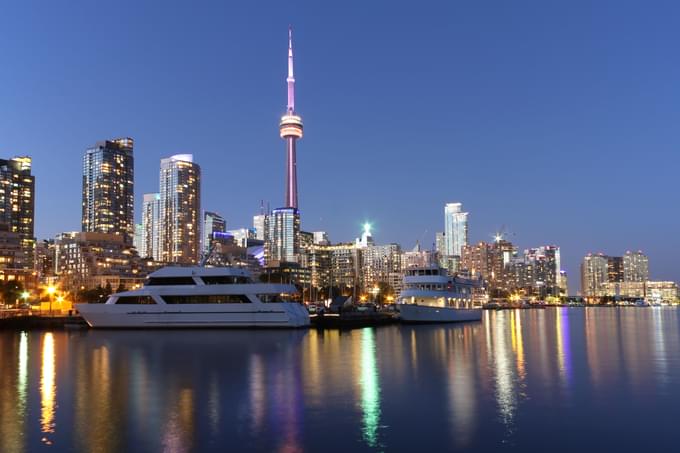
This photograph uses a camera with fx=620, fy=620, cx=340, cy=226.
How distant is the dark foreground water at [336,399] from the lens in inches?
737

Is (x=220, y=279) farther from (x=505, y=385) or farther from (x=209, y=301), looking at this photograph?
(x=505, y=385)

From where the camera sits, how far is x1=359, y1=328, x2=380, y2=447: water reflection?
768 inches

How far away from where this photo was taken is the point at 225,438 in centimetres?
1883

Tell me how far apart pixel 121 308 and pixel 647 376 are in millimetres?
53801

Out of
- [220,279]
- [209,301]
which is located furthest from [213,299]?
[220,279]

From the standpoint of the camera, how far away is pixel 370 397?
1011 inches

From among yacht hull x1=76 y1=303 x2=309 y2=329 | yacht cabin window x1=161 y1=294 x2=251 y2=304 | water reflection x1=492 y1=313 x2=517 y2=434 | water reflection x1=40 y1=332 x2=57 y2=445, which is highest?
yacht cabin window x1=161 y1=294 x2=251 y2=304

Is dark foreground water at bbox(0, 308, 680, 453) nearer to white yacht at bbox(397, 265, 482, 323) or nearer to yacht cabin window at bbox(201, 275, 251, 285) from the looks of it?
yacht cabin window at bbox(201, 275, 251, 285)

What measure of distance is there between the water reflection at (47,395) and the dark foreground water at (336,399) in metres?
0.11

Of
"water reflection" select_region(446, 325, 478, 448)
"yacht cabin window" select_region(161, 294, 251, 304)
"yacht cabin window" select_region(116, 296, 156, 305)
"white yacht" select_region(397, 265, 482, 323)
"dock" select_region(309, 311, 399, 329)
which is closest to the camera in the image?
"water reflection" select_region(446, 325, 478, 448)

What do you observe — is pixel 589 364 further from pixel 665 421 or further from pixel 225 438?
pixel 225 438

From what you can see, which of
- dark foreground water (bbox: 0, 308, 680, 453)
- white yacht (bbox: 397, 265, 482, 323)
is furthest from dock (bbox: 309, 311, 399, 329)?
dark foreground water (bbox: 0, 308, 680, 453)

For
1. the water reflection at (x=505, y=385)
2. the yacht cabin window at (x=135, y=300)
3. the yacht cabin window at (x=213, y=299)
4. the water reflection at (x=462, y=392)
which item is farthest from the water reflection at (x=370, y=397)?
the yacht cabin window at (x=135, y=300)

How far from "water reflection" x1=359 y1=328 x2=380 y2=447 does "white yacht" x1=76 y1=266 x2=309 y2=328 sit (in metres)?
24.1
